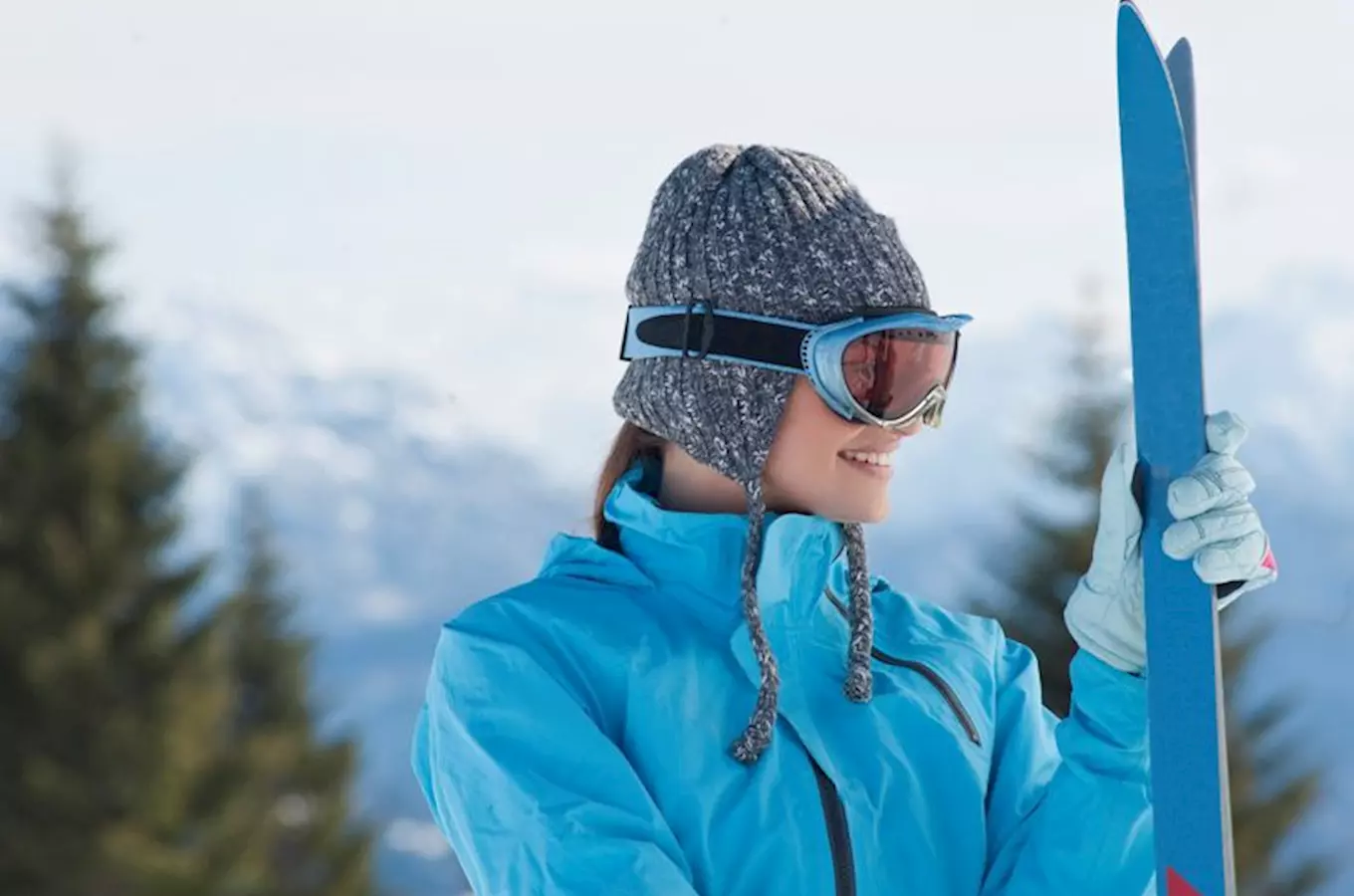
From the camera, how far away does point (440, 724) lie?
2.23 m

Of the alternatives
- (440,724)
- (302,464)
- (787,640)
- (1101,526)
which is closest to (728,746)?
(787,640)

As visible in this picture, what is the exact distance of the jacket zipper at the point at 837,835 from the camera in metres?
2.14

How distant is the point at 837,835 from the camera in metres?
2.15

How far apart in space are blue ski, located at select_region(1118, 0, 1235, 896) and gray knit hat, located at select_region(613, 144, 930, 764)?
306 mm

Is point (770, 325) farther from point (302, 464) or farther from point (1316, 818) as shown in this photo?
point (302, 464)

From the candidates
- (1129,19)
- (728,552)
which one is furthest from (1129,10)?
(728,552)

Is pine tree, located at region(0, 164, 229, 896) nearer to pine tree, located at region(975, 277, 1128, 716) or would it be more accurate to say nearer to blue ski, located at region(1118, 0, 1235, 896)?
pine tree, located at region(975, 277, 1128, 716)

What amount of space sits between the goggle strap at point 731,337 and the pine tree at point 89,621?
2001cm

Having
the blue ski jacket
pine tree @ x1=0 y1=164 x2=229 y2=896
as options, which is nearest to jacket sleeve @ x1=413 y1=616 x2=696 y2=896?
the blue ski jacket

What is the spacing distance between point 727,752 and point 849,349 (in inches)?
19.2

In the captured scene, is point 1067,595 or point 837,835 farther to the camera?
point 1067,595

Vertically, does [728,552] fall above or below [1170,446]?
below

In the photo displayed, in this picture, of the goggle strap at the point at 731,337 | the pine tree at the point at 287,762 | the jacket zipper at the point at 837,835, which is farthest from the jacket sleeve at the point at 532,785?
the pine tree at the point at 287,762

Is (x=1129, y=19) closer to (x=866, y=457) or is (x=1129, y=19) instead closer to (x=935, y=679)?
(x=866, y=457)
